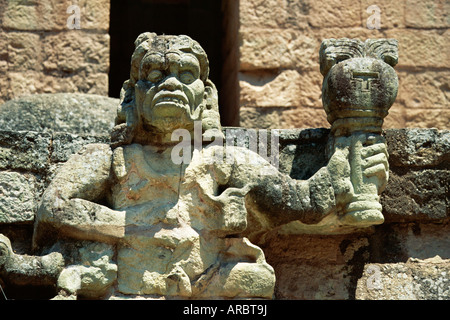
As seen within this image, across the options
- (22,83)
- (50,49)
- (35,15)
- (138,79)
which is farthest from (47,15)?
(138,79)

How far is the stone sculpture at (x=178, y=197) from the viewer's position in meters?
4.79

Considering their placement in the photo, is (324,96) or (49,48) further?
(49,48)

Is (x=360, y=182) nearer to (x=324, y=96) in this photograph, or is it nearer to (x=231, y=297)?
(x=324, y=96)

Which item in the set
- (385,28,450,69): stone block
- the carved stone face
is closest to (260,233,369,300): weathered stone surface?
the carved stone face

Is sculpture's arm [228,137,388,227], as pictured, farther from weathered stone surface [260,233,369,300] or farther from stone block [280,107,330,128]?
stone block [280,107,330,128]

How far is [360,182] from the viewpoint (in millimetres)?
5055

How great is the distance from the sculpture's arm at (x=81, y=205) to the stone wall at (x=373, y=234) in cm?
34

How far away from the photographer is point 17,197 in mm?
5113

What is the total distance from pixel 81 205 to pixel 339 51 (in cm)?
145

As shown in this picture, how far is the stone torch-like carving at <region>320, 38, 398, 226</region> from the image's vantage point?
505 centimetres

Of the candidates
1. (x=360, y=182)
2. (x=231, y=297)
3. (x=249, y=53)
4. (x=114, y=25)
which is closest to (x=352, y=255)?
(x=360, y=182)

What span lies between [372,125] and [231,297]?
3.47 feet

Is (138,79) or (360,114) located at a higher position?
(138,79)

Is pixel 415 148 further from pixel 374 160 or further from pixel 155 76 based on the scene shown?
pixel 155 76
